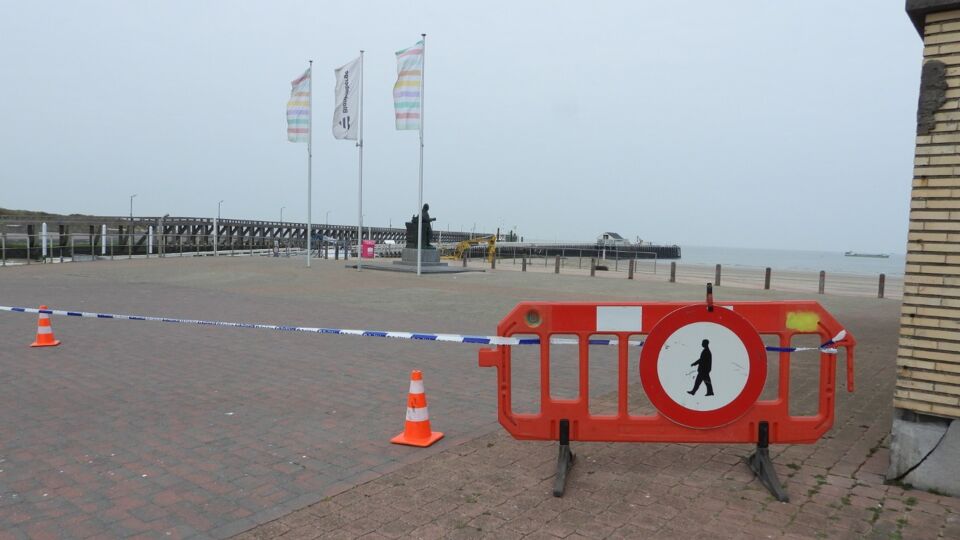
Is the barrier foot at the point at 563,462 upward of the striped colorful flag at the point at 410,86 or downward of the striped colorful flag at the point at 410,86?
downward

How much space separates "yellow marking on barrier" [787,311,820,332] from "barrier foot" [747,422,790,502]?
2.22 feet

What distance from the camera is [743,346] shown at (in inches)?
163

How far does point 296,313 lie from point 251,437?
779 centimetres

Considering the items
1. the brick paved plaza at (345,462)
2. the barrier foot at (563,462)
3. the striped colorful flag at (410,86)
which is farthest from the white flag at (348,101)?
the barrier foot at (563,462)

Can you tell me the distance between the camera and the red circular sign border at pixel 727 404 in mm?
4129

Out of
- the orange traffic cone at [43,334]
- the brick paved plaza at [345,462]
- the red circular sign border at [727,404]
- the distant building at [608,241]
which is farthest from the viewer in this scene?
the distant building at [608,241]

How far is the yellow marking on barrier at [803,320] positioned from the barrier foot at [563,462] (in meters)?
1.63

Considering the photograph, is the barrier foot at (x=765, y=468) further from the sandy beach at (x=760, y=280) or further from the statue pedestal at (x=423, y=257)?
the statue pedestal at (x=423, y=257)

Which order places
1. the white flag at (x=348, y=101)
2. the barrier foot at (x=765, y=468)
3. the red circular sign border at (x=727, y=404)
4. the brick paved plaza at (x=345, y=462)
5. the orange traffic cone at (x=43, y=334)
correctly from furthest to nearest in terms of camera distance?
the white flag at (x=348, y=101) → the orange traffic cone at (x=43, y=334) → the red circular sign border at (x=727, y=404) → the barrier foot at (x=765, y=468) → the brick paved plaza at (x=345, y=462)

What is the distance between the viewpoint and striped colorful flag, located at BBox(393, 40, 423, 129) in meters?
23.6

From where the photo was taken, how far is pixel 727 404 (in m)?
4.19

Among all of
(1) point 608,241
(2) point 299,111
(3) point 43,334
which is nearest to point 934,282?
(3) point 43,334

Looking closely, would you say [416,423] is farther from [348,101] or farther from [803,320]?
[348,101]

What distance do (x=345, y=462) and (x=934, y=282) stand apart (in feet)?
13.3
